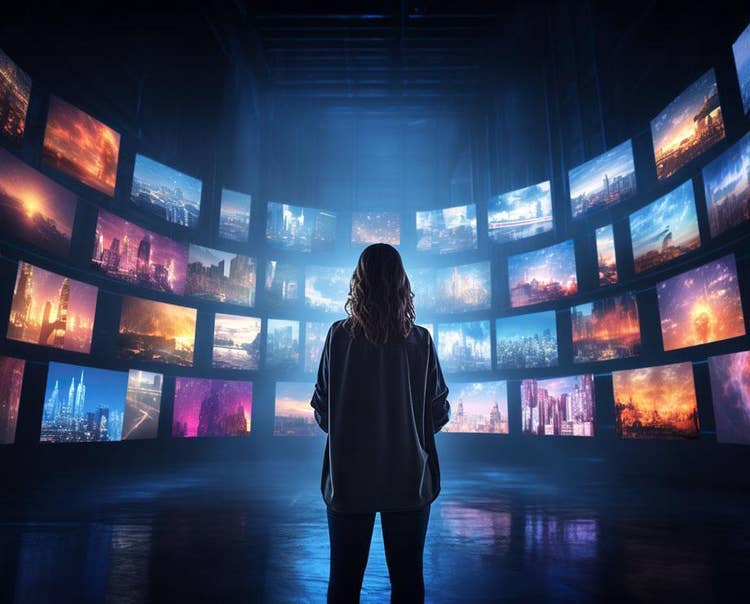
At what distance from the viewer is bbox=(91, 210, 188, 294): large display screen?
9.86m

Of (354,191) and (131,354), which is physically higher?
(354,191)

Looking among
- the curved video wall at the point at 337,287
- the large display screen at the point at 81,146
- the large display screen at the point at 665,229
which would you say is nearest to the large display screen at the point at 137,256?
the curved video wall at the point at 337,287

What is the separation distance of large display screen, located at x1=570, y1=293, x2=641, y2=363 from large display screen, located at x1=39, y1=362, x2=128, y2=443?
1016cm

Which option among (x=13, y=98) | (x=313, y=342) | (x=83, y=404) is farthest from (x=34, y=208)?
(x=313, y=342)

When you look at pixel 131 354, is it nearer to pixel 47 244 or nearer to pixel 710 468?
pixel 47 244

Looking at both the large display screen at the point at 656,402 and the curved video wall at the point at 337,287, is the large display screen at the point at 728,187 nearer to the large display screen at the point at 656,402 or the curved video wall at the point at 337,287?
the curved video wall at the point at 337,287

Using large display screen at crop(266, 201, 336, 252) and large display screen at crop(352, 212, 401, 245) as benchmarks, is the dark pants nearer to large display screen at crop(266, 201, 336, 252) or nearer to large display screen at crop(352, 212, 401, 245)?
large display screen at crop(266, 201, 336, 252)

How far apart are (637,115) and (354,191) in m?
9.04

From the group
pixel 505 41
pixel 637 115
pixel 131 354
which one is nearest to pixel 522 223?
pixel 637 115

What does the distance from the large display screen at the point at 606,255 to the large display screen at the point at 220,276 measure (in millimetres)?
9134

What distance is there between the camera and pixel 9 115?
718 centimetres

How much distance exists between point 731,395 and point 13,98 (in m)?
11.7

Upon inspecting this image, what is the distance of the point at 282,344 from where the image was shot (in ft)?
44.6

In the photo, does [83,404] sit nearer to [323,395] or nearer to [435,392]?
[323,395]
